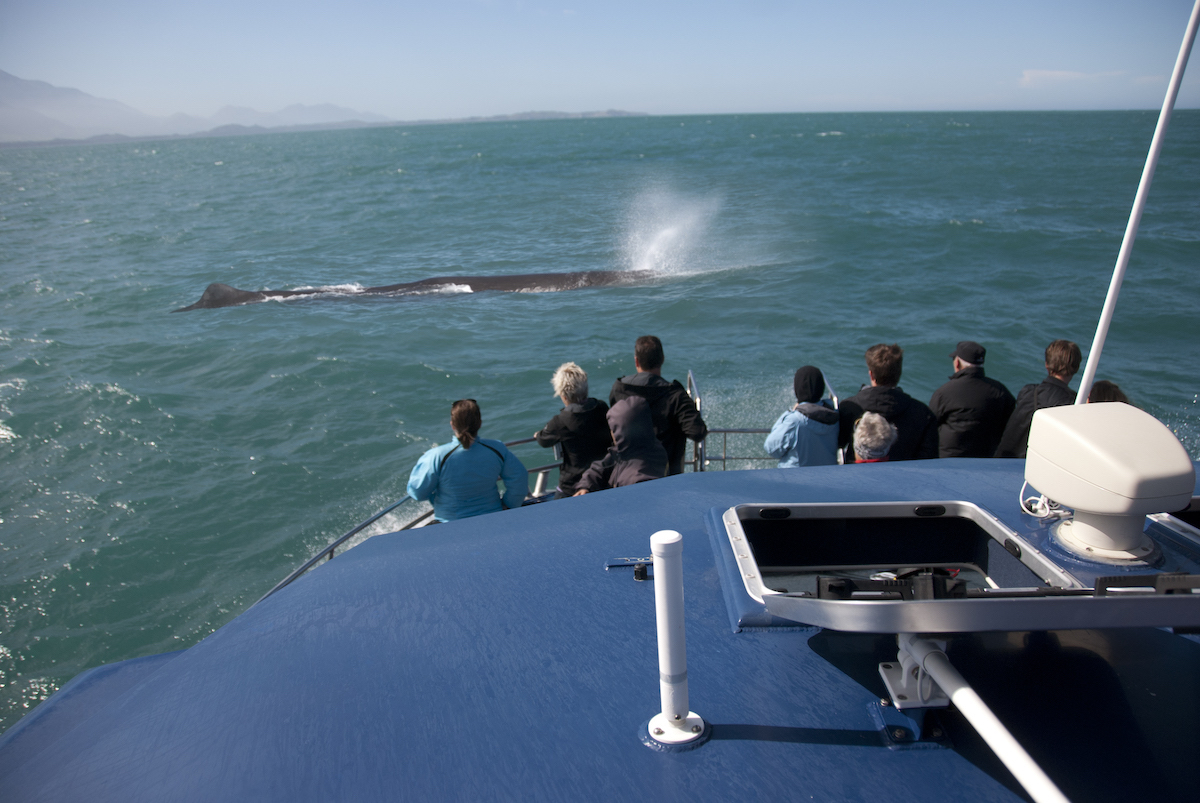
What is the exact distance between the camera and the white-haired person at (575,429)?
541 centimetres

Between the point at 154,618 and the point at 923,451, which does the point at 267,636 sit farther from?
the point at 154,618

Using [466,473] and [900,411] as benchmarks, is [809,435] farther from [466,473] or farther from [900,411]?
[466,473]

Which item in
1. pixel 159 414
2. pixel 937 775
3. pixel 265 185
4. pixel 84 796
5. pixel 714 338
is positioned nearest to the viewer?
pixel 937 775

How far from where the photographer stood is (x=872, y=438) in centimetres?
460

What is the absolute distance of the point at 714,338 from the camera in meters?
17.4

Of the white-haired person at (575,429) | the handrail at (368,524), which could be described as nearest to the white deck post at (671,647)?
the handrail at (368,524)

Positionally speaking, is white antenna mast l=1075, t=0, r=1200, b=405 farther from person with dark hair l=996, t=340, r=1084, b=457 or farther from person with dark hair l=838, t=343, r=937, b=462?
person with dark hair l=996, t=340, r=1084, b=457

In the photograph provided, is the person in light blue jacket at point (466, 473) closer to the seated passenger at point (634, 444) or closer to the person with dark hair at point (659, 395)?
the seated passenger at point (634, 444)

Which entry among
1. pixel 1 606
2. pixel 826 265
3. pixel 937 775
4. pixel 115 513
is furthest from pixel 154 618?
pixel 826 265

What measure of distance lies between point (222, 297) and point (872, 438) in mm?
22935

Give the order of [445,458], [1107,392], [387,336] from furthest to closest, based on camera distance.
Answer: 1. [387,336]
2. [445,458]
3. [1107,392]

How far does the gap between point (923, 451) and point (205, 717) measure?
463 cm

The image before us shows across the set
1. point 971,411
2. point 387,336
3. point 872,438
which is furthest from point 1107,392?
point 387,336

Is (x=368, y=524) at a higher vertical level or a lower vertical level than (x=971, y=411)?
lower
